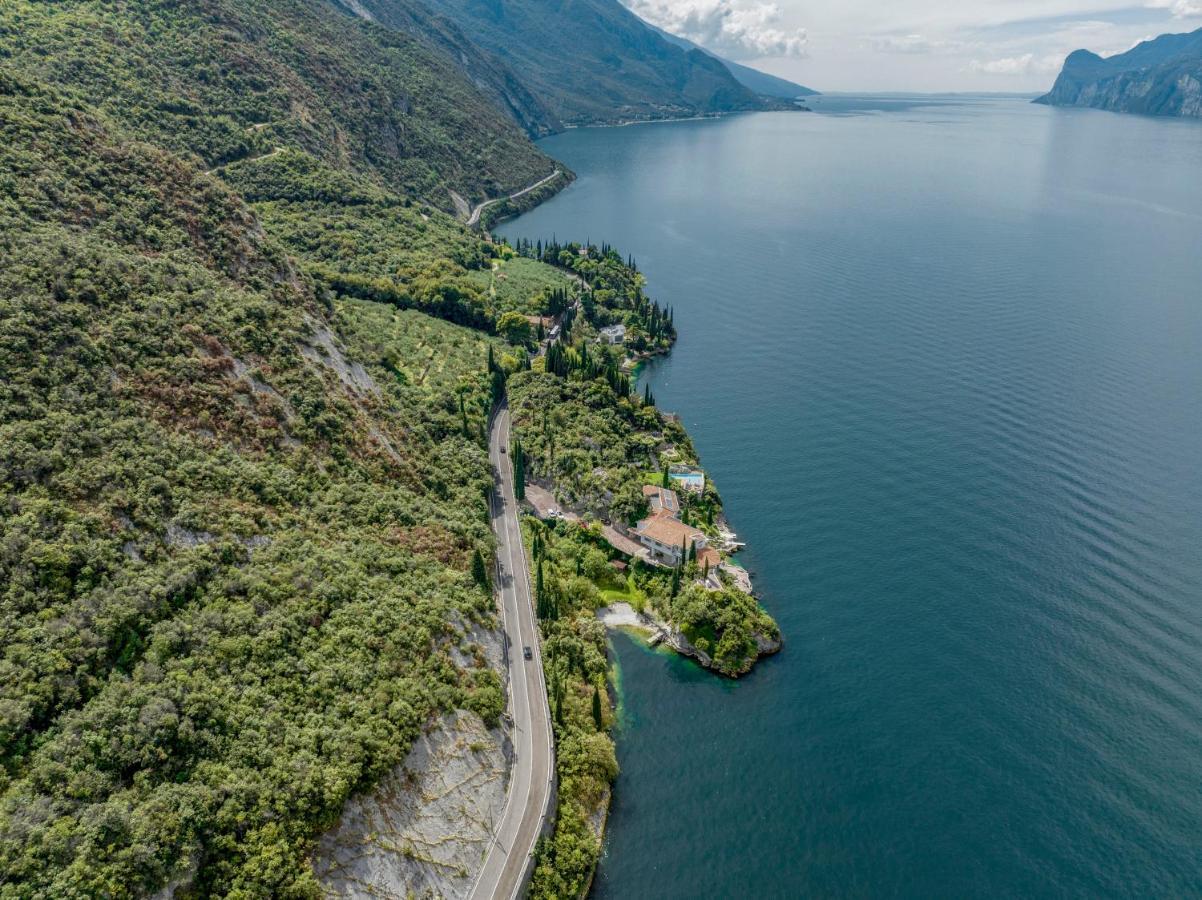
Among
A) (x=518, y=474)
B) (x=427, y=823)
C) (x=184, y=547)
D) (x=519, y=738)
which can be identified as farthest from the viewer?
(x=518, y=474)

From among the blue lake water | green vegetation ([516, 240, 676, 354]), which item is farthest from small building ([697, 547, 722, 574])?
green vegetation ([516, 240, 676, 354])

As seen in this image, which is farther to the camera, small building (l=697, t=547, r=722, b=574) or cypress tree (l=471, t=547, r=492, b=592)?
small building (l=697, t=547, r=722, b=574)

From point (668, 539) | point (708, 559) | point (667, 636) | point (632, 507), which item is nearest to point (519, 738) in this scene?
point (667, 636)

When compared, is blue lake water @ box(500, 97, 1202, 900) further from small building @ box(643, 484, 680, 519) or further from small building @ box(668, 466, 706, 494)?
small building @ box(643, 484, 680, 519)

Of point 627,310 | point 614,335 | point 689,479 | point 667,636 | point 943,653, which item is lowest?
point 667,636

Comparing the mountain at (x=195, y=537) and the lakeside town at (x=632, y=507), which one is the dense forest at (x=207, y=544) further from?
the lakeside town at (x=632, y=507)

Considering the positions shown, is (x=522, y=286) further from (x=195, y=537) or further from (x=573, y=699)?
(x=573, y=699)
